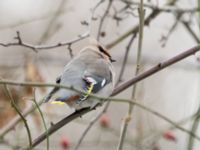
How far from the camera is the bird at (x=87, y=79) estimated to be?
2615 millimetres

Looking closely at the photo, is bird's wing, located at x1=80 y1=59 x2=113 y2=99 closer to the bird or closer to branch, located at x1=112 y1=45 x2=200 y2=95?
the bird

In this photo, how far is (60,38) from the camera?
6711 millimetres

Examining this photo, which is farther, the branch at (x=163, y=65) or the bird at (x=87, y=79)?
the bird at (x=87, y=79)

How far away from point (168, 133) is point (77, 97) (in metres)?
1.25

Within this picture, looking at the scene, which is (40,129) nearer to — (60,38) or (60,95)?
(60,95)

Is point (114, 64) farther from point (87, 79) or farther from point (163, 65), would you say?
point (163, 65)

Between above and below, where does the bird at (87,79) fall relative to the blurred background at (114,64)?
below

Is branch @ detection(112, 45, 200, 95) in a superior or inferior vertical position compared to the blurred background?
inferior

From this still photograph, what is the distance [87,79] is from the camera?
9.46 feet

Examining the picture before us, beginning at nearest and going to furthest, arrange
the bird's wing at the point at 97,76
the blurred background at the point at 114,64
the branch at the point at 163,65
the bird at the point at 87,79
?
1. the branch at the point at 163,65
2. the bird at the point at 87,79
3. the bird's wing at the point at 97,76
4. the blurred background at the point at 114,64

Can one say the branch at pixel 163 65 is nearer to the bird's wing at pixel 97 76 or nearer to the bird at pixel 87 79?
the bird at pixel 87 79

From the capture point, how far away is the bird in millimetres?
2615

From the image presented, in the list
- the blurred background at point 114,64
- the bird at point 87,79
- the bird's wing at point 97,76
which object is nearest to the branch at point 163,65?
the bird at point 87,79

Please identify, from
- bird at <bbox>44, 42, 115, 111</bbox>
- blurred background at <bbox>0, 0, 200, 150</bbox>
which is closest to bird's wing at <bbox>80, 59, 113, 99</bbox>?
bird at <bbox>44, 42, 115, 111</bbox>
